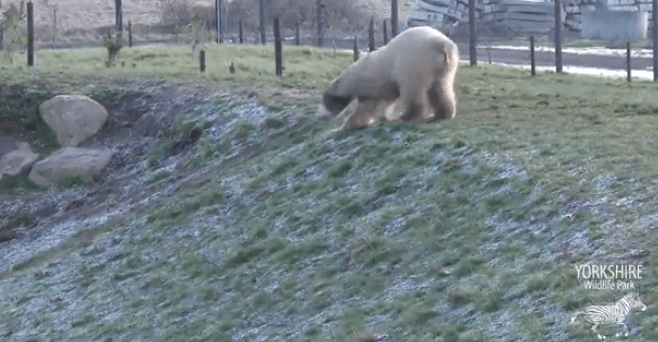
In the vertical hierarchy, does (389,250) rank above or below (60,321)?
above

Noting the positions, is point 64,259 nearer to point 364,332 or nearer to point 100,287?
point 100,287

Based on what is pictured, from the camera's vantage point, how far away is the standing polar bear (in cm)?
1616

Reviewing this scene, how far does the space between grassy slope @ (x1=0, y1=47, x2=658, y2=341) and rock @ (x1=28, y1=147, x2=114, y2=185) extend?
2.36m

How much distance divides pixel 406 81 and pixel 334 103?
1945mm

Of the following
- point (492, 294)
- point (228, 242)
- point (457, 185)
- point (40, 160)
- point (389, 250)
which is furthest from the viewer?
point (40, 160)

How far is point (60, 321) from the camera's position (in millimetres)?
14273

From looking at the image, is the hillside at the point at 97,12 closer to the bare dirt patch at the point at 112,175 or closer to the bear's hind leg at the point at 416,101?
the bare dirt patch at the point at 112,175

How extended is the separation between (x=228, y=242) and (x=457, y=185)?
9.60 ft

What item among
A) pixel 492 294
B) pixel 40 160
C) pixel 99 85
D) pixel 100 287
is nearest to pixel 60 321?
pixel 100 287

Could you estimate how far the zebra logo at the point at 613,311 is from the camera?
28.6 feet

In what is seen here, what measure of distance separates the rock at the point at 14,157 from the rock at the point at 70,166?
1.18 ft

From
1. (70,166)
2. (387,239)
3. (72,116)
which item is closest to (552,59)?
(72,116)

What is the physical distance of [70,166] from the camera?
21719 mm

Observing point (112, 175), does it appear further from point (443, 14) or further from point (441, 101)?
point (443, 14)
